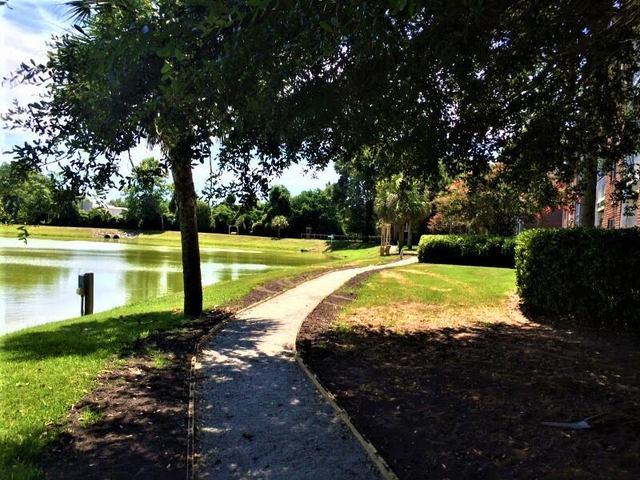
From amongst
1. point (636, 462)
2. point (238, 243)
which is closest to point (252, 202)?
point (636, 462)

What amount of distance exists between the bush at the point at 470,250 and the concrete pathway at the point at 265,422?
68.1ft

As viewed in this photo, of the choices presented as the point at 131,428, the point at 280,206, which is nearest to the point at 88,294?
the point at 131,428

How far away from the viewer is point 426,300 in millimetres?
14039

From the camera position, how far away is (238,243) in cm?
7438

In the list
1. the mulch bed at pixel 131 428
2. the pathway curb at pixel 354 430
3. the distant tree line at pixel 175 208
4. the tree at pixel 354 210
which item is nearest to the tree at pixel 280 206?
the distant tree line at pixel 175 208

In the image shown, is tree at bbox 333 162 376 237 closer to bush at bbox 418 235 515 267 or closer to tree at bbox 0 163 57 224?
bush at bbox 418 235 515 267

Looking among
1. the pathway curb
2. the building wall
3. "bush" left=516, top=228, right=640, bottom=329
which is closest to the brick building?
the building wall

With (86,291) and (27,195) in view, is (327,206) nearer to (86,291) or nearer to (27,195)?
(86,291)

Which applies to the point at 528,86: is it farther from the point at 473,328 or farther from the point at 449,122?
the point at 473,328

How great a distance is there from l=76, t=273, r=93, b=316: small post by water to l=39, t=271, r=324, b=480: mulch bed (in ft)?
19.5

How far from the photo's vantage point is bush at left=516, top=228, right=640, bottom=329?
959 cm

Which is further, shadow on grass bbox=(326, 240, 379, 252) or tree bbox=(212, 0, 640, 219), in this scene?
shadow on grass bbox=(326, 240, 379, 252)

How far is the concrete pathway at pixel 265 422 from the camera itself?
13.6 feet

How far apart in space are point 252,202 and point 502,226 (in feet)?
97.8
